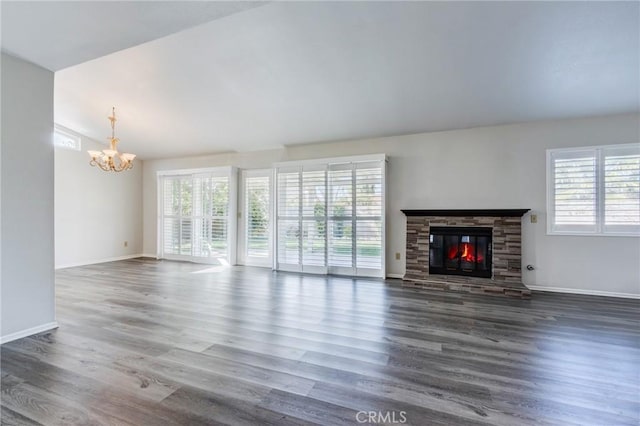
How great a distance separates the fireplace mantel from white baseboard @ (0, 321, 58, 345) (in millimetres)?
4832

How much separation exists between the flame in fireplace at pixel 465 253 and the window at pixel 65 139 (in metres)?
8.00

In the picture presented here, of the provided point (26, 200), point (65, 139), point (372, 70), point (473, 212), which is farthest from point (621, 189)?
point (65, 139)

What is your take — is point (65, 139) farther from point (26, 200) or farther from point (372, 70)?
point (372, 70)

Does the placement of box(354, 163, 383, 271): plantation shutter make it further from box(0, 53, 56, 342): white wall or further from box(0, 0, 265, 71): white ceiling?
box(0, 53, 56, 342): white wall

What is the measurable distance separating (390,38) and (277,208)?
3779 mm

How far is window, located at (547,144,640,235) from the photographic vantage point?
4152 mm

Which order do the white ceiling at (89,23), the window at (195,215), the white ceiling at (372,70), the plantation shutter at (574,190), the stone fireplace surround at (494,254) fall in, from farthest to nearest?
the window at (195,215), the stone fireplace surround at (494,254), the plantation shutter at (574,190), the white ceiling at (372,70), the white ceiling at (89,23)

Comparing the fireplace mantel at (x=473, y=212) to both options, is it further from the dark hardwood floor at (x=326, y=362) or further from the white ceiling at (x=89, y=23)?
the white ceiling at (x=89, y=23)


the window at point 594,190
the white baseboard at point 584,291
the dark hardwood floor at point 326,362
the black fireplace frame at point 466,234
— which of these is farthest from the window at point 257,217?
the window at point 594,190

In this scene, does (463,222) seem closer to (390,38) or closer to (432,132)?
(432,132)

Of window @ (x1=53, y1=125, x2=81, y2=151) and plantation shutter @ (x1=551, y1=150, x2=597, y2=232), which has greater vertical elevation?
window @ (x1=53, y1=125, x2=81, y2=151)

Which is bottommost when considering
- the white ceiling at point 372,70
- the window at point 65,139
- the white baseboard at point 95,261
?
the white baseboard at point 95,261

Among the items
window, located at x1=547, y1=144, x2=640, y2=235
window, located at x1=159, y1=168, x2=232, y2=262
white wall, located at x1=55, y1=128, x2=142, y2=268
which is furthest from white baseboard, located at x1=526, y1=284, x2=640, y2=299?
white wall, located at x1=55, y1=128, x2=142, y2=268

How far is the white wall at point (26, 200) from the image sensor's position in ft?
8.70
